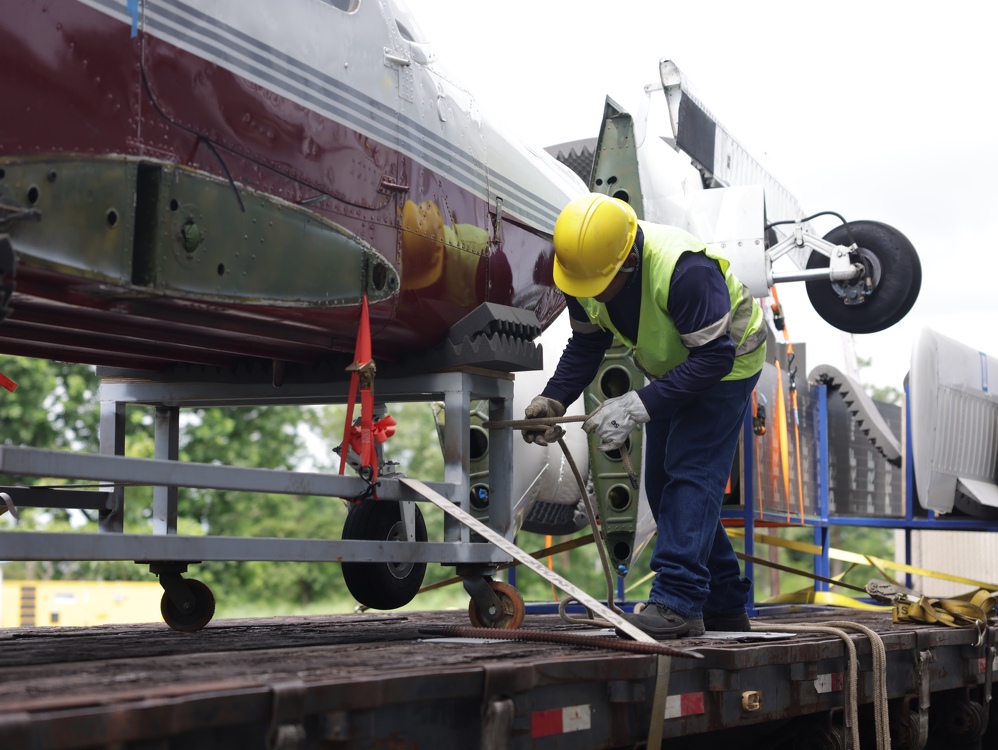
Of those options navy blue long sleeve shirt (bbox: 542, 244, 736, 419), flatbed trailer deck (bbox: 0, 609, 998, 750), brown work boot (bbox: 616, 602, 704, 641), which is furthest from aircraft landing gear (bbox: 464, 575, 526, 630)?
navy blue long sleeve shirt (bbox: 542, 244, 736, 419)

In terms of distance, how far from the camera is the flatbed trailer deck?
198 centimetres

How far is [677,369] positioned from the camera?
14.1ft

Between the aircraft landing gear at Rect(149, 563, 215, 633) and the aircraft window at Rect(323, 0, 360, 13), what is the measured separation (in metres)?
2.20

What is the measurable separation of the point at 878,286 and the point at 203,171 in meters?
5.23

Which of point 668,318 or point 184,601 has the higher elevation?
point 668,318

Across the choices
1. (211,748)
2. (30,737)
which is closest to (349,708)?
(211,748)

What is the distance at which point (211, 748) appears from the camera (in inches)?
79.1

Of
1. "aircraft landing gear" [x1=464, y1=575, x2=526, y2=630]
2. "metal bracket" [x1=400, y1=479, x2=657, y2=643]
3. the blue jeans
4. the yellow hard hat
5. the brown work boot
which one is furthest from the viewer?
"aircraft landing gear" [x1=464, y1=575, x2=526, y2=630]

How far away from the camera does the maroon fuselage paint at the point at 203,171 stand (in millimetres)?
3010

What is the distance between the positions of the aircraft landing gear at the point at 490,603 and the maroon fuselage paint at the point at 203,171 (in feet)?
3.29

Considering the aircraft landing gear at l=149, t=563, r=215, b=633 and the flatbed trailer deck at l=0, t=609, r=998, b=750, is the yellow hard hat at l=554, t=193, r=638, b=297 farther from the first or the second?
the aircraft landing gear at l=149, t=563, r=215, b=633

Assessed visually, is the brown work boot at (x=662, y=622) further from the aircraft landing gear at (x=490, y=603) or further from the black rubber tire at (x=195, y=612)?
the black rubber tire at (x=195, y=612)

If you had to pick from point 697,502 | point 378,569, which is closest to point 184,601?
point 378,569

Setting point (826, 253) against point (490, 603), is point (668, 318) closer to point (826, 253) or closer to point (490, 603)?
point (490, 603)
